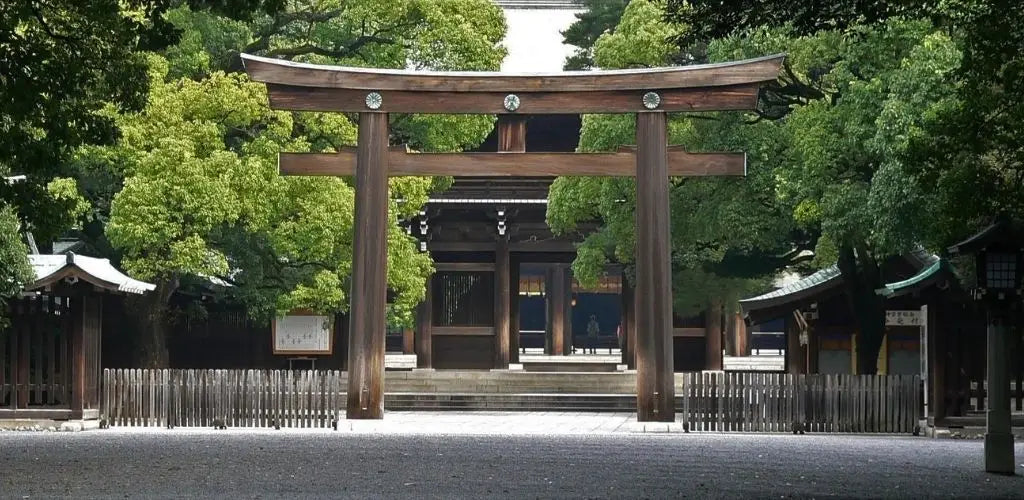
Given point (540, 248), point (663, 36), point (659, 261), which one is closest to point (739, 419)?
point (659, 261)

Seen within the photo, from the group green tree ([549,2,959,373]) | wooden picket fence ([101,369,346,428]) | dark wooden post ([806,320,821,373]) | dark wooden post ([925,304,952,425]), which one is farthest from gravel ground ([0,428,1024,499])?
dark wooden post ([806,320,821,373])

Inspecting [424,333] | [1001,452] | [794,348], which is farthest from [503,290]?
[1001,452]

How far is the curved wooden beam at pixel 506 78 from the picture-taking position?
87.5 ft

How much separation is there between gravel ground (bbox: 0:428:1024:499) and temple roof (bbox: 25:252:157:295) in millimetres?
3194

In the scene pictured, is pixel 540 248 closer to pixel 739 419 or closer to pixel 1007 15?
pixel 739 419

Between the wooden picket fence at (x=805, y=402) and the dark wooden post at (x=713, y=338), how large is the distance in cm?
1398

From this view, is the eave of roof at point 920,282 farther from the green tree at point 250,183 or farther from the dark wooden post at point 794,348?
the green tree at point 250,183

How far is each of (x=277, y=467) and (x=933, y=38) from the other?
12.5 m

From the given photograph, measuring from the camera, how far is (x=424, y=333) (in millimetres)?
40438

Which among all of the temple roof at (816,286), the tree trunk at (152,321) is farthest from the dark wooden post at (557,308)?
the tree trunk at (152,321)

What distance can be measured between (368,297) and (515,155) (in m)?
3.33

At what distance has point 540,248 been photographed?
40.7 metres

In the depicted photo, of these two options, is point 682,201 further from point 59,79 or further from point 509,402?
point 59,79

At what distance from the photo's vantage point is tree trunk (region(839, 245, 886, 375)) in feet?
98.0
